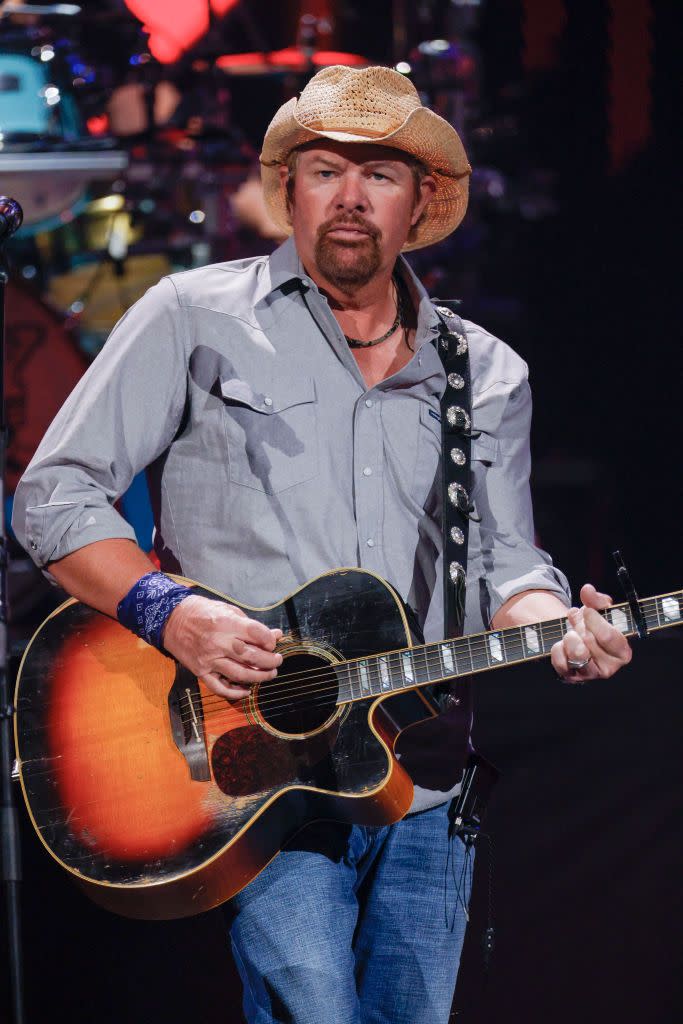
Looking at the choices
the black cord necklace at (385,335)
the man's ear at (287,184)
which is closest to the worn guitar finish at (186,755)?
the black cord necklace at (385,335)

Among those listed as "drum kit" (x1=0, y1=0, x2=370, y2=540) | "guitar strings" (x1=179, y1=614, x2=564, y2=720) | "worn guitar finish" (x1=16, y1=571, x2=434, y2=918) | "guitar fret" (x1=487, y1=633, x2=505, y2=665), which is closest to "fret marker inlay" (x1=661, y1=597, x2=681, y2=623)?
"guitar strings" (x1=179, y1=614, x2=564, y2=720)

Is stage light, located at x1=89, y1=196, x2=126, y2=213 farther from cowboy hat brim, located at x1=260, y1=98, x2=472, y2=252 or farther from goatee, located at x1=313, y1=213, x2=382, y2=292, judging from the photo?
goatee, located at x1=313, y1=213, x2=382, y2=292

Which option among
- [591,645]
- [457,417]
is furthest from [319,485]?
[591,645]

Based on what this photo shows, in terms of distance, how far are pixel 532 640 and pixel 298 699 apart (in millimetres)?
566

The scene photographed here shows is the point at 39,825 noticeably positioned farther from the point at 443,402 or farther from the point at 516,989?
the point at 516,989

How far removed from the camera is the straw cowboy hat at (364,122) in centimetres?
299

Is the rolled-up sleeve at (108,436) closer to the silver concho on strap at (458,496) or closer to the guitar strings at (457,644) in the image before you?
the guitar strings at (457,644)

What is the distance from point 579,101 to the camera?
24.3 feet

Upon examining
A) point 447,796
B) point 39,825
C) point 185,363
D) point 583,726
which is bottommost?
point 583,726

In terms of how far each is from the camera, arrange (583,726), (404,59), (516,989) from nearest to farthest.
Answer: (516,989), (583,726), (404,59)

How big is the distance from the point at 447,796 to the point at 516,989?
4.75 feet

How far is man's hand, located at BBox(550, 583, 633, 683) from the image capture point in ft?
8.38

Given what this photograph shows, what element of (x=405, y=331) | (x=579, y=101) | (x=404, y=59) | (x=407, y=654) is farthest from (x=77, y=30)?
(x=407, y=654)

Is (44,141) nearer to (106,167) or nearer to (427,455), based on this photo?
(106,167)
